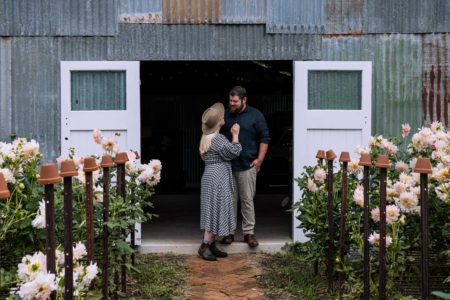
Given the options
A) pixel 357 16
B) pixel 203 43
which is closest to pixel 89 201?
pixel 203 43

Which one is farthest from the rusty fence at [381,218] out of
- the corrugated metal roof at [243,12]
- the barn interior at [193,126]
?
the barn interior at [193,126]

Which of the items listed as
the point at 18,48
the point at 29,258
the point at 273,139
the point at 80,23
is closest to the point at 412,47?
the point at 80,23

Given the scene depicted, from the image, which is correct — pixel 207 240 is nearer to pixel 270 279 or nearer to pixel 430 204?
pixel 270 279

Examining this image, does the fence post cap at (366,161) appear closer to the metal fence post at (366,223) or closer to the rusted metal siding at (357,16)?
the metal fence post at (366,223)

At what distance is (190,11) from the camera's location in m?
6.86

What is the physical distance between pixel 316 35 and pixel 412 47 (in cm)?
101

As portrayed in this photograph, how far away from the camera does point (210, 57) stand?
6.91 m

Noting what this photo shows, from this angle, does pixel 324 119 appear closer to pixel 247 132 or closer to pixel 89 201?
pixel 247 132

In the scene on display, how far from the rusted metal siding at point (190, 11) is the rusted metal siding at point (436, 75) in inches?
87.2

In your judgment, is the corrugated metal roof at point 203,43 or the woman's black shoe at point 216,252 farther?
the corrugated metal roof at point 203,43

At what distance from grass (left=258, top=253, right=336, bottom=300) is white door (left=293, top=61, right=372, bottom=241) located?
0.62 meters

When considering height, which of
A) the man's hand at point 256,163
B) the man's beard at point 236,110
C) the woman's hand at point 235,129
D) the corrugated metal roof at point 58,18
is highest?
the corrugated metal roof at point 58,18

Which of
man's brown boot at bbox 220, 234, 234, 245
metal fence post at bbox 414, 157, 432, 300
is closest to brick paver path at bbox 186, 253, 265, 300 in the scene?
man's brown boot at bbox 220, 234, 234, 245

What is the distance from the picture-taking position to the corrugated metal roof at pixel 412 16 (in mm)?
7031
